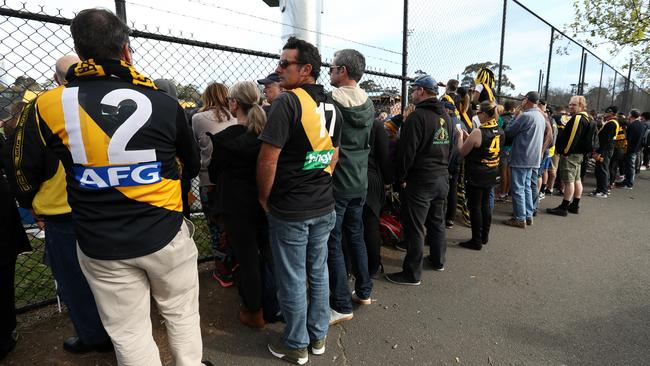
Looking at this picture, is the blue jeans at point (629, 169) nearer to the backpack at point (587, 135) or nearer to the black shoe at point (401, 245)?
the backpack at point (587, 135)

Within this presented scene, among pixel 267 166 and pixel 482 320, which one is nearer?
pixel 267 166


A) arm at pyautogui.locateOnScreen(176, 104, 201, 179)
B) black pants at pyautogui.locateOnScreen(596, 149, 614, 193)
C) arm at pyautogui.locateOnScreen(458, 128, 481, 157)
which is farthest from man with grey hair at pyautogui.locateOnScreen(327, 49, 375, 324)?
black pants at pyautogui.locateOnScreen(596, 149, 614, 193)

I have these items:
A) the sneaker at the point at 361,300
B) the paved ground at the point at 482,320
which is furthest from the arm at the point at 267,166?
the sneaker at the point at 361,300

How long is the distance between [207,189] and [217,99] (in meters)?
0.79

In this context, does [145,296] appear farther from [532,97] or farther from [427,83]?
[532,97]

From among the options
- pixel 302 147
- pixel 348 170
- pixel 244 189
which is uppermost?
pixel 302 147

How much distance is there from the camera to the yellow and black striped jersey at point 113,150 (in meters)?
1.47

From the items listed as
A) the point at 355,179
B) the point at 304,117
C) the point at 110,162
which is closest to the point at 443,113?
the point at 355,179

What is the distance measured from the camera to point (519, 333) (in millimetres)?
2691

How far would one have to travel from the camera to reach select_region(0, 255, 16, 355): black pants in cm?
229

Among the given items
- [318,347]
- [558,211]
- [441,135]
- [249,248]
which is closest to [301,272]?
[249,248]

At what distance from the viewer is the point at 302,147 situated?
6.72 ft

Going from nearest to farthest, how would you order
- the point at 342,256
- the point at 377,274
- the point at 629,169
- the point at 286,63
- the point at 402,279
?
1. the point at 286,63
2. the point at 342,256
3. the point at 402,279
4. the point at 377,274
5. the point at 629,169

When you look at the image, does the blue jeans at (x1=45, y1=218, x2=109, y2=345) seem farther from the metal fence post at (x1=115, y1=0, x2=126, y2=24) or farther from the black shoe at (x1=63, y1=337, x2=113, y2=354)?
the metal fence post at (x1=115, y1=0, x2=126, y2=24)
